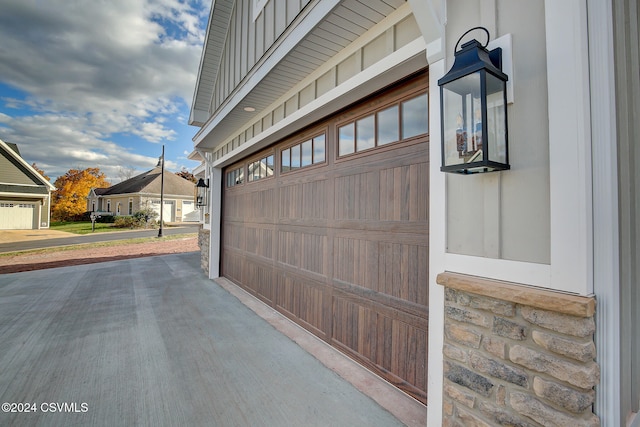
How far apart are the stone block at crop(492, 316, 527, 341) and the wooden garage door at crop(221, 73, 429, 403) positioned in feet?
2.46

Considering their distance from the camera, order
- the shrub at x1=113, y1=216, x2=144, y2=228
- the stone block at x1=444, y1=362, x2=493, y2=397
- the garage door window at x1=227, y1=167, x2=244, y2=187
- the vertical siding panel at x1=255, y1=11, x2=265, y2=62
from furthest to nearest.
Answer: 1. the shrub at x1=113, y1=216, x2=144, y2=228
2. the garage door window at x1=227, y1=167, x2=244, y2=187
3. the vertical siding panel at x1=255, y1=11, x2=265, y2=62
4. the stone block at x1=444, y1=362, x2=493, y2=397

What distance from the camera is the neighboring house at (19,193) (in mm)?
18484

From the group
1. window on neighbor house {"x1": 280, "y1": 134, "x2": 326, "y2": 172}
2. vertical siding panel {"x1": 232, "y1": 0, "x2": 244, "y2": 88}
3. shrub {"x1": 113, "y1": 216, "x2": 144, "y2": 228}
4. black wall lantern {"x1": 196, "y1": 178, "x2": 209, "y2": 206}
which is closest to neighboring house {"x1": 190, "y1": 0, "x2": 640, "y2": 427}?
window on neighbor house {"x1": 280, "y1": 134, "x2": 326, "y2": 172}

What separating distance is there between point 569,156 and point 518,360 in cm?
96

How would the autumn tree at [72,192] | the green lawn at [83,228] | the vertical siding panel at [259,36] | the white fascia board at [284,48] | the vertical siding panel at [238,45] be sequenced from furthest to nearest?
the autumn tree at [72,192] < the green lawn at [83,228] < the vertical siding panel at [238,45] < the vertical siding panel at [259,36] < the white fascia board at [284,48]

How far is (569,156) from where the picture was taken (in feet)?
4.04

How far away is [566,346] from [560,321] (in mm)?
99

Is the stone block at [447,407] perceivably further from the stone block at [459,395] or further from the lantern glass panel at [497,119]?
the lantern glass panel at [497,119]

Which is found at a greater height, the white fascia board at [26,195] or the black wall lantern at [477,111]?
the white fascia board at [26,195]

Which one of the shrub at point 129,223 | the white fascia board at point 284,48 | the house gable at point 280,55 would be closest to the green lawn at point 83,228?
the shrub at point 129,223

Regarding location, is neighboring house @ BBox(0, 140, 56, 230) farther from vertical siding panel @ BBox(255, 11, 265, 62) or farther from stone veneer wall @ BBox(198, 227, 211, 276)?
vertical siding panel @ BBox(255, 11, 265, 62)

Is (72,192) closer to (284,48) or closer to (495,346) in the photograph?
(284,48)

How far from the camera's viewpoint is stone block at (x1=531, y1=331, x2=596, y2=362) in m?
1.15

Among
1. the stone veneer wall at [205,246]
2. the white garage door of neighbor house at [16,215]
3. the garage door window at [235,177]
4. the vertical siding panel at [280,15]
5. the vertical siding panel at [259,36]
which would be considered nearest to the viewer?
the vertical siding panel at [280,15]
